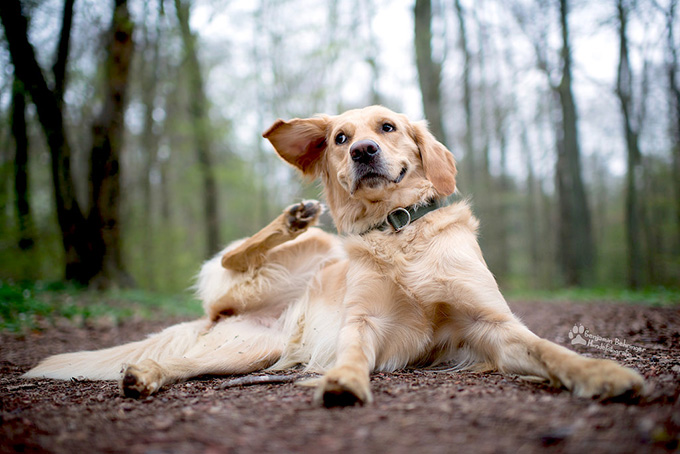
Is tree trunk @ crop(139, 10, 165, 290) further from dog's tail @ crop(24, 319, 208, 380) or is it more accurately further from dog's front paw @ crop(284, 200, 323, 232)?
dog's tail @ crop(24, 319, 208, 380)

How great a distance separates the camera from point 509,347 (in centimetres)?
222

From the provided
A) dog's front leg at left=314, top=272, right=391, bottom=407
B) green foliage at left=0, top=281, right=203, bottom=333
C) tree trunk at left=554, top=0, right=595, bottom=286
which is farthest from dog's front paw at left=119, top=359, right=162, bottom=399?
tree trunk at left=554, top=0, right=595, bottom=286

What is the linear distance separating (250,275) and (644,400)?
2.59 meters

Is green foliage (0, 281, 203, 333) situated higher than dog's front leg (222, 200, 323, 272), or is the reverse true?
dog's front leg (222, 200, 323, 272)

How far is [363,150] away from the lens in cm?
271

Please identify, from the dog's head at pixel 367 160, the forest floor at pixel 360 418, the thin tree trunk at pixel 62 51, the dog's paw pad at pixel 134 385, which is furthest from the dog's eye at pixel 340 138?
the thin tree trunk at pixel 62 51

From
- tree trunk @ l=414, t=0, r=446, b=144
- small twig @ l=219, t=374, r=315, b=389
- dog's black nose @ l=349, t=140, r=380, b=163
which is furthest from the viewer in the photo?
→ tree trunk @ l=414, t=0, r=446, b=144

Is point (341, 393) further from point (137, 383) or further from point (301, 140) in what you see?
point (301, 140)

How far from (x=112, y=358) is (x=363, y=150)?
218cm

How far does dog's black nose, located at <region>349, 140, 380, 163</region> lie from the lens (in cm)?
270

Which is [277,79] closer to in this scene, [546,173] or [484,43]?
[484,43]

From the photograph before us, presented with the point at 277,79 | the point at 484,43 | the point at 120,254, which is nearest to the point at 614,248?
the point at 484,43

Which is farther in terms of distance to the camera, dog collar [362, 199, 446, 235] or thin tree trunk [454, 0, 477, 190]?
thin tree trunk [454, 0, 477, 190]

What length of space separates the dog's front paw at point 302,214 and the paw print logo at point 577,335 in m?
2.27
